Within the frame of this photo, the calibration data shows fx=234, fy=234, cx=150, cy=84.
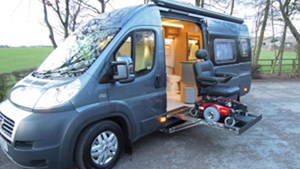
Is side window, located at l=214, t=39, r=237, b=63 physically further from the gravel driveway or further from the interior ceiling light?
the gravel driveway

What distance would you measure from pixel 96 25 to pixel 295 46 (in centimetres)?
1309

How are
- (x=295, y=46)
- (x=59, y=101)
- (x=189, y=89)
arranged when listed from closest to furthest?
1. (x=59, y=101)
2. (x=189, y=89)
3. (x=295, y=46)

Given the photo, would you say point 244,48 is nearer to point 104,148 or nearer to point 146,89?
point 146,89

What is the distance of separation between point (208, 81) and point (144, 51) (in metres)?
1.42

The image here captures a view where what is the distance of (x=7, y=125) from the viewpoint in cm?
262

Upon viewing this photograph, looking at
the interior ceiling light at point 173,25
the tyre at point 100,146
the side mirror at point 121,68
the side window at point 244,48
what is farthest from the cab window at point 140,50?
the side window at point 244,48

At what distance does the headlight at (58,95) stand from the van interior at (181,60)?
2.94 metres

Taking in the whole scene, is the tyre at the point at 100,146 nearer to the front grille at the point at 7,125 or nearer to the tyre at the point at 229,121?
the front grille at the point at 7,125

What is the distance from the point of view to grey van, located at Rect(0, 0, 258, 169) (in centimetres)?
246

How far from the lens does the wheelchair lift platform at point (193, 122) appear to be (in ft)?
11.5

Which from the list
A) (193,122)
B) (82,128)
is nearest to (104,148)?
(82,128)

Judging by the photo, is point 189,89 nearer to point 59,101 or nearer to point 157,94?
point 157,94

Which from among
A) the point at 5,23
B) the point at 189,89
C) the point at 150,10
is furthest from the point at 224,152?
the point at 5,23

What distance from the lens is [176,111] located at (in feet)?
14.4
